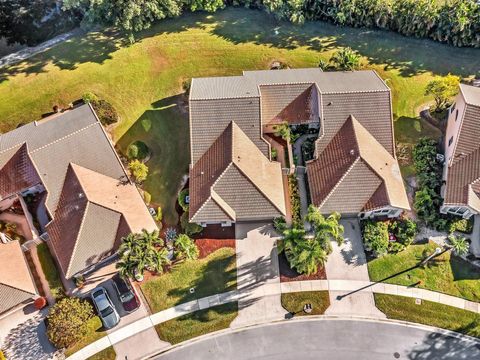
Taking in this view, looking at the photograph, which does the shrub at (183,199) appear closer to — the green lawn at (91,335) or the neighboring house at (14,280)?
the green lawn at (91,335)

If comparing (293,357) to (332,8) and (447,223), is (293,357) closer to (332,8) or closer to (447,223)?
(447,223)

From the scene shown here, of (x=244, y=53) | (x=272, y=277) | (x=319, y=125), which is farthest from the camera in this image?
(x=244, y=53)

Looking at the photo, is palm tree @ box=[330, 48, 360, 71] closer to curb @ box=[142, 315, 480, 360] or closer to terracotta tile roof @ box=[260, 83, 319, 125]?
terracotta tile roof @ box=[260, 83, 319, 125]

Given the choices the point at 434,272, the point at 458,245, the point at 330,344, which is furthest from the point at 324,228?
the point at 458,245

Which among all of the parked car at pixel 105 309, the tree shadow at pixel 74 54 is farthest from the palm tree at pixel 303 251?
the tree shadow at pixel 74 54

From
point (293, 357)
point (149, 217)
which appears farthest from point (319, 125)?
point (293, 357)

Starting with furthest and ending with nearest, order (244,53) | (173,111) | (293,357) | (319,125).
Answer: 1. (244,53)
2. (173,111)
3. (319,125)
4. (293,357)
